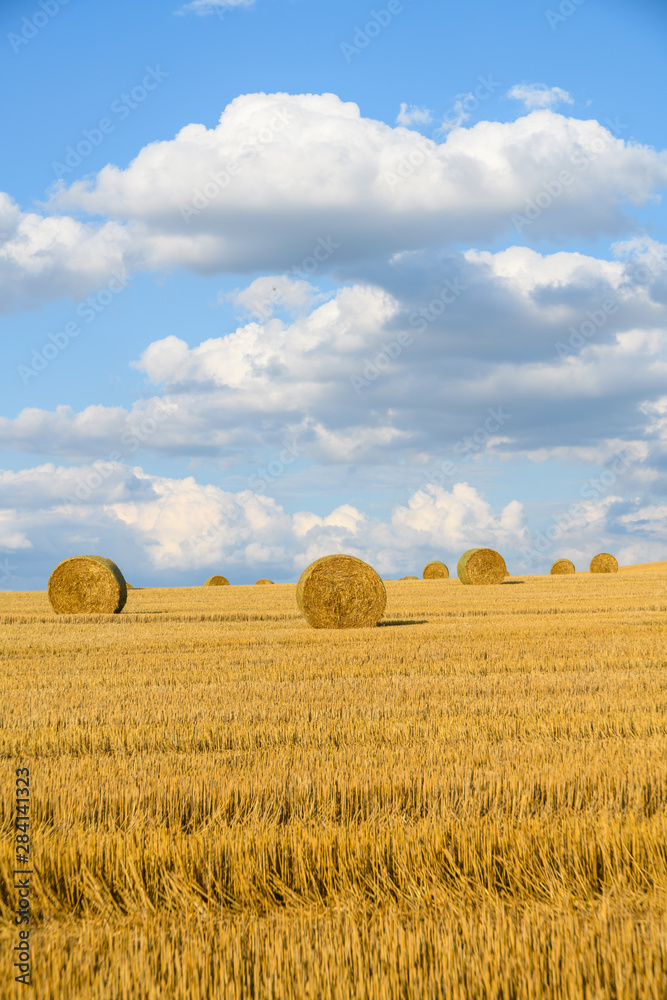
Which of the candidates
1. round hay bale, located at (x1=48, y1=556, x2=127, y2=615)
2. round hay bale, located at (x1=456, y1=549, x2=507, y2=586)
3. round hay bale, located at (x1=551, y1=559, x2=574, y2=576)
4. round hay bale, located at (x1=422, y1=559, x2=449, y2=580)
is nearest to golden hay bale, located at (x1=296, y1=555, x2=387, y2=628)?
round hay bale, located at (x1=48, y1=556, x2=127, y2=615)

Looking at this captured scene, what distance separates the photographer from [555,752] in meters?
5.99

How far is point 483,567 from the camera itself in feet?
115

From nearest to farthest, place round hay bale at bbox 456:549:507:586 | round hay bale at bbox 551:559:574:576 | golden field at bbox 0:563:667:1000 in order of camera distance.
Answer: golden field at bbox 0:563:667:1000 < round hay bale at bbox 456:549:507:586 < round hay bale at bbox 551:559:574:576

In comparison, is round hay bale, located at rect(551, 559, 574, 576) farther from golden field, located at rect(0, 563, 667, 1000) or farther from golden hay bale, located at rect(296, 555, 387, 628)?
golden field, located at rect(0, 563, 667, 1000)

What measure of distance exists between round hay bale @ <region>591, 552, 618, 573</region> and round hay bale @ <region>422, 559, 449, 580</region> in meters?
8.59

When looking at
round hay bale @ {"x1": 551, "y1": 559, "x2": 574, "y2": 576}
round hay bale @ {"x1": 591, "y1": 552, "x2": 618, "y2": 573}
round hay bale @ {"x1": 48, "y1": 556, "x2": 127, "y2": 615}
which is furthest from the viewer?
round hay bale @ {"x1": 551, "y1": 559, "x2": 574, "y2": 576}

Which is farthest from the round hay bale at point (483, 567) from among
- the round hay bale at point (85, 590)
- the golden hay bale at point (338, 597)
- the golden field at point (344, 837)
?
the golden field at point (344, 837)

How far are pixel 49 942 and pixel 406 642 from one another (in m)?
11.0

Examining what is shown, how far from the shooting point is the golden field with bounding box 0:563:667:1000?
3137 mm

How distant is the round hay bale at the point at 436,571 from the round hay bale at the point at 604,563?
28.2 feet

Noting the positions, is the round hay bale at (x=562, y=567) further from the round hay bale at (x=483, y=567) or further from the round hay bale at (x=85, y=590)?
the round hay bale at (x=85, y=590)

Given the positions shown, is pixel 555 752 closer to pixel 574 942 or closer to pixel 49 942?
pixel 574 942

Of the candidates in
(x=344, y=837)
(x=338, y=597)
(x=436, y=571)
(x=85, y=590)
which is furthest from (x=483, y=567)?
(x=344, y=837)

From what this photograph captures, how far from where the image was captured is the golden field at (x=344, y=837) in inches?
123
